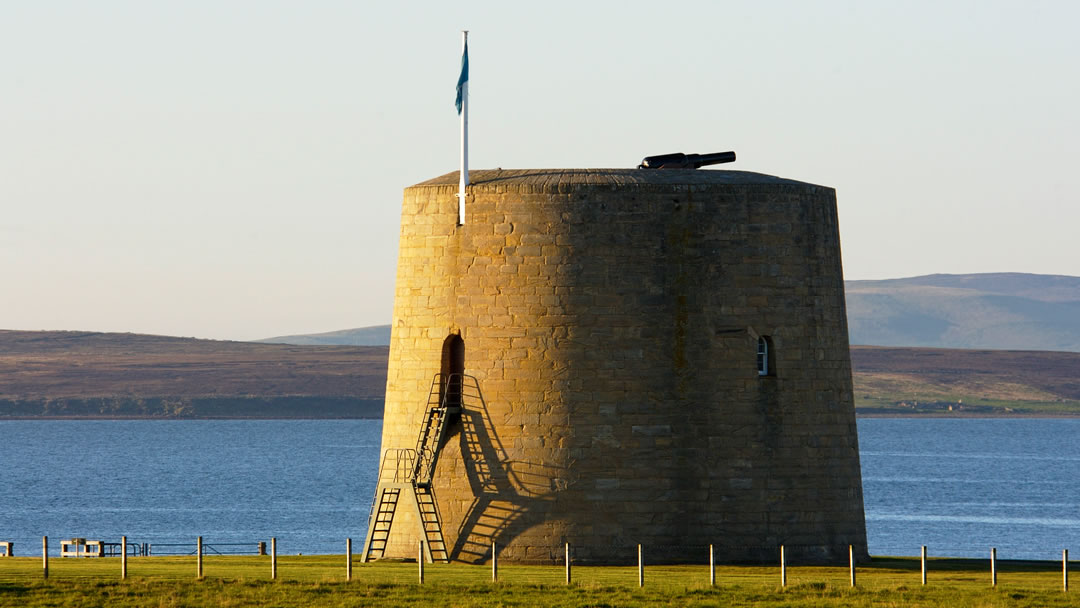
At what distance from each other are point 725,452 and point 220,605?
12.1 meters

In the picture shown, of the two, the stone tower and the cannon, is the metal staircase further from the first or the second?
the cannon

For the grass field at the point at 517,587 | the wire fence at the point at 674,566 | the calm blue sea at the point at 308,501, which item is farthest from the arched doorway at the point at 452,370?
the calm blue sea at the point at 308,501

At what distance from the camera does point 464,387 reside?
43688mm

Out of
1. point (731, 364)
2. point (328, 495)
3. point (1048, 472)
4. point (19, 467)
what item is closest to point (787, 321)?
point (731, 364)

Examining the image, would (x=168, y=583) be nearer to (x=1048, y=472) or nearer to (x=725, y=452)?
(x=725, y=452)

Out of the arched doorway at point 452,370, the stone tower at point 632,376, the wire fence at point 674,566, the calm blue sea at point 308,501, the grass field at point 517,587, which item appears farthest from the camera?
the calm blue sea at point 308,501

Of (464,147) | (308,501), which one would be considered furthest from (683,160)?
(308,501)

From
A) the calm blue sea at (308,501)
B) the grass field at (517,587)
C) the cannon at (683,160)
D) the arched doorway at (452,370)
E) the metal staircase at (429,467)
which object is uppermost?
the cannon at (683,160)

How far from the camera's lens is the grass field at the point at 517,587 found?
3669 cm

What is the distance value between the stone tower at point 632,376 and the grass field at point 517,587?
1.12 meters

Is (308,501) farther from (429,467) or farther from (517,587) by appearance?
(517,587)

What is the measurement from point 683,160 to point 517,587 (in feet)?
40.7

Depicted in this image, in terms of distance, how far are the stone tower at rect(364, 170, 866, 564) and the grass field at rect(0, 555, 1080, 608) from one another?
1115 millimetres

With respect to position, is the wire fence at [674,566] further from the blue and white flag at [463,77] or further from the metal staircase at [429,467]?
the blue and white flag at [463,77]
